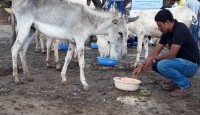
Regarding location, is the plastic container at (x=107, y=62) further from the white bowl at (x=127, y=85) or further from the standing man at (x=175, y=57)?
the standing man at (x=175, y=57)

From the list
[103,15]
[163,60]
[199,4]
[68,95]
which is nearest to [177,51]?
[163,60]

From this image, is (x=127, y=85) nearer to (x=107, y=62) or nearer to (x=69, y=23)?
(x=69, y=23)

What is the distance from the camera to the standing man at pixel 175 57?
5.94 meters

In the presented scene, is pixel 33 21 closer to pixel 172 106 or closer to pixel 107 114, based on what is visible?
pixel 107 114

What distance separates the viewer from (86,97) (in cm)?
605

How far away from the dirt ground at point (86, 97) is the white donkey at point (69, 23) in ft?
1.35

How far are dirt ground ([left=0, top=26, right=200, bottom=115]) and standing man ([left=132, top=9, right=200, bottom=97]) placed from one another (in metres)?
0.37

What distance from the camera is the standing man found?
5.94 metres

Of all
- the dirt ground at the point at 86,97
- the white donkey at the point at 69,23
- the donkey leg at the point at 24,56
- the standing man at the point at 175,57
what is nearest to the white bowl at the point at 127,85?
the dirt ground at the point at 86,97

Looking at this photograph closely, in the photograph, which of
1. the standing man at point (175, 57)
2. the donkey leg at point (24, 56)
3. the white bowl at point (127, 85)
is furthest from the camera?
the donkey leg at point (24, 56)

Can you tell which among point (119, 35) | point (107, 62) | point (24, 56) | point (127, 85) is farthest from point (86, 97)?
point (107, 62)

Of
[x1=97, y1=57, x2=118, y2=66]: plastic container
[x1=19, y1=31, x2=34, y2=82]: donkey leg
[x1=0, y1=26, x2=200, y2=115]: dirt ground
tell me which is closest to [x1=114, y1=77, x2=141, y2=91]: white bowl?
[x1=0, y1=26, x2=200, y2=115]: dirt ground

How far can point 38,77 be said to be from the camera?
7379 millimetres

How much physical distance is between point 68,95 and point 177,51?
206 cm
